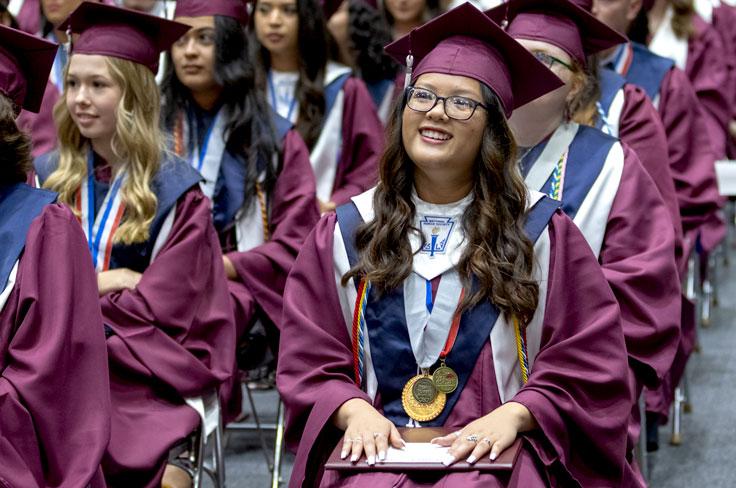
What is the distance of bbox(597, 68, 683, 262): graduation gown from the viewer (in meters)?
4.84

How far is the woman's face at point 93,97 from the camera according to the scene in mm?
4512

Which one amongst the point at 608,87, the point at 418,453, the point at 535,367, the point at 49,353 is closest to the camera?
the point at 418,453

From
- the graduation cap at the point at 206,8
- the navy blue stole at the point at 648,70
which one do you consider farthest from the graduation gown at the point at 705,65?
the graduation cap at the point at 206,8

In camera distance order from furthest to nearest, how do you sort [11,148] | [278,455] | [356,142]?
[356,142] < [278,455] < [11,148]

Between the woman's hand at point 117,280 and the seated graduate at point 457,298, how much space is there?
0.96 metres

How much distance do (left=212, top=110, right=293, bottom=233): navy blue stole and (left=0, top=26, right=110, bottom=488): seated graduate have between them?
1.68 meters

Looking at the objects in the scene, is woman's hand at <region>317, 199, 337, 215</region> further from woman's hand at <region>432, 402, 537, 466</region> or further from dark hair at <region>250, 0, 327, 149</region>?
woman's hand at <region>432, 402, 537, 466</region>

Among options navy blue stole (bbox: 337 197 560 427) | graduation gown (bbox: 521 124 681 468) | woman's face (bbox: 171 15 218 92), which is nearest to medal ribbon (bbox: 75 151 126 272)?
woman's face (bbox: 171 15 218 92)

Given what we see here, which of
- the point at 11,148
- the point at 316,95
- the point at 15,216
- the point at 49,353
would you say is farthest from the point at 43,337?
the point at 316,95

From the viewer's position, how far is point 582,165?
435 cm

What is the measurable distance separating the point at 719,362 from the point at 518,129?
2820 mm

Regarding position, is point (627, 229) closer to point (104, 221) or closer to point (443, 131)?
point (443, 131)

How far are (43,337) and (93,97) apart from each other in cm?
133

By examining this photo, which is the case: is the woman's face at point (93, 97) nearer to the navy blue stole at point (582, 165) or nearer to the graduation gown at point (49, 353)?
the graduation gown at point (49, 353)
